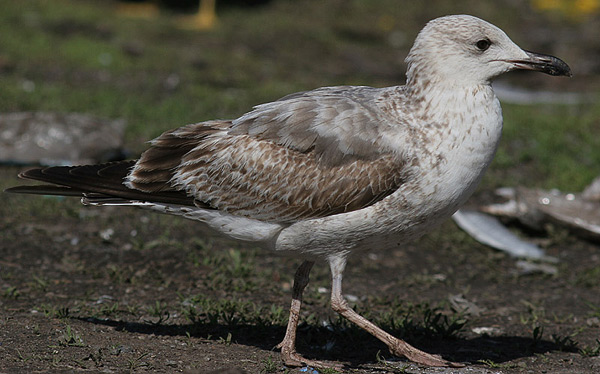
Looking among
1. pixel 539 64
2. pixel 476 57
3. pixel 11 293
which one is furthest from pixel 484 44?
pixel 11 293

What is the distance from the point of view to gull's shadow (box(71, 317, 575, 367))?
5043 mm

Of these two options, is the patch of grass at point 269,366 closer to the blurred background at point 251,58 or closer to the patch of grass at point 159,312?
the patch of grass at point 159,312

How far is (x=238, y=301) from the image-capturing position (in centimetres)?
564

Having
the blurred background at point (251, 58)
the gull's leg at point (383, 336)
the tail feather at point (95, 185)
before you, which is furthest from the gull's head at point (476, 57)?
the blurred background at point (251, 58)

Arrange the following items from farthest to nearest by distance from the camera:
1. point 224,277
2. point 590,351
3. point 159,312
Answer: point 224,277 → point 159,312 → point 590,351

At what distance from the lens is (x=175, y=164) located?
4938mm

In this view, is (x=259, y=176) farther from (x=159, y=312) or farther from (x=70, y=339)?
(x=70, y=339)

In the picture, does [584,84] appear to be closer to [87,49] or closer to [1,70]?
[87,49]

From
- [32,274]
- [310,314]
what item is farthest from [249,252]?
[32,274]

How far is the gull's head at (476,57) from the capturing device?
4.55 meters

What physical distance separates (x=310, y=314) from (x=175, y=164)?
4.86 feet

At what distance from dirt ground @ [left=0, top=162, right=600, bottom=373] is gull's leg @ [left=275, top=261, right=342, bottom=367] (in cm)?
7

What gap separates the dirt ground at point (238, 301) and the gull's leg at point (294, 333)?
0.23 ft

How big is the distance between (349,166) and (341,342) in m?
1.27
